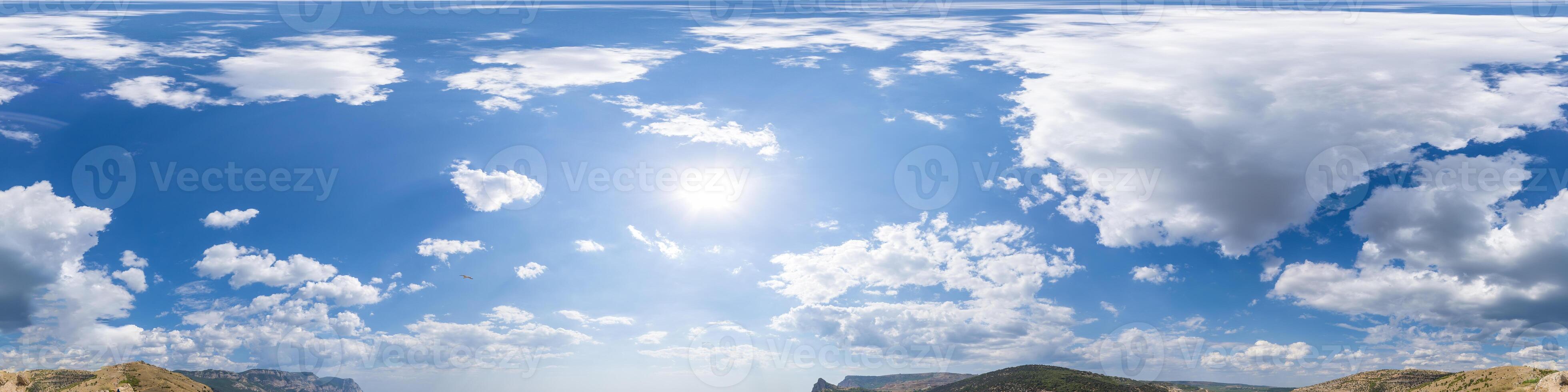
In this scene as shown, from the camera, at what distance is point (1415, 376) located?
196875 mm

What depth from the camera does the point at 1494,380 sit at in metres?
142

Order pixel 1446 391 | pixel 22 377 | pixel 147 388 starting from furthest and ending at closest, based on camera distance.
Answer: pixel 147 388
pixel 22 377
pixel 1446 391

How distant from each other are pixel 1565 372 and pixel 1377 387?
10448 cm

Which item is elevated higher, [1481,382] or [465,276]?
[465,276]

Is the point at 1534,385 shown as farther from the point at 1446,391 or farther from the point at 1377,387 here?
the point at 1377,387

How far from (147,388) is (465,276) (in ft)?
479

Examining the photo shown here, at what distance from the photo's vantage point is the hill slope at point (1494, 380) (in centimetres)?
12988

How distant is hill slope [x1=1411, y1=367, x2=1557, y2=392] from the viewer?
5113 inches

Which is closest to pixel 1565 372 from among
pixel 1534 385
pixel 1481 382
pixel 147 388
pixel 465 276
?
pixel 1534 385

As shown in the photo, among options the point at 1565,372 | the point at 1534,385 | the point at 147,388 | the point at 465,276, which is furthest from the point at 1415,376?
the point at 147,388

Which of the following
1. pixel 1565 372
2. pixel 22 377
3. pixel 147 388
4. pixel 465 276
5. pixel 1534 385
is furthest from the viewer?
pixel 147 388

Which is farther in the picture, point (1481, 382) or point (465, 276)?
point (1481, 382)

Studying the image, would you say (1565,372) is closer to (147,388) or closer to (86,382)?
(147,388)

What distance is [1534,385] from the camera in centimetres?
11881
